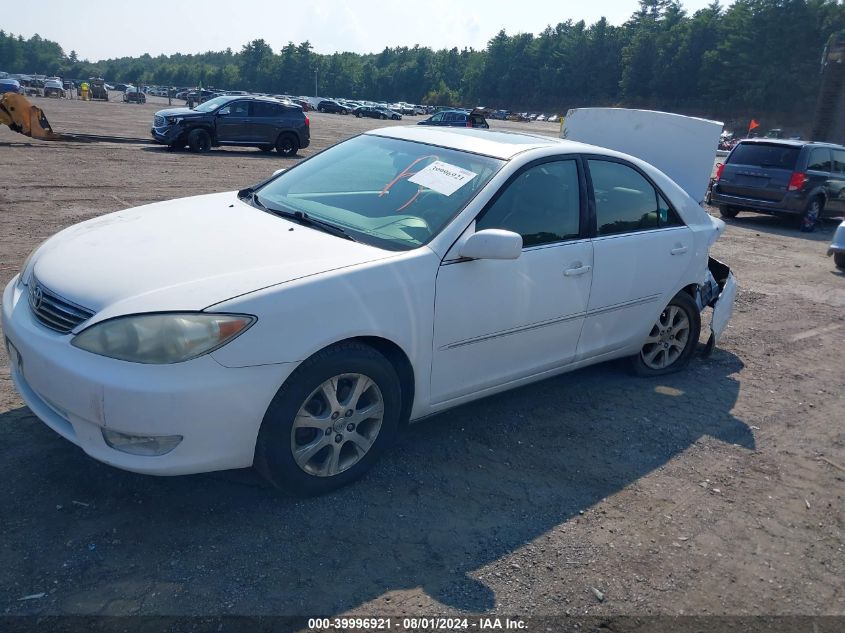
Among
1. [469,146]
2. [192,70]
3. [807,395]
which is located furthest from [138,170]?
[192,70]

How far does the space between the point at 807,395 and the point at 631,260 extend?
191cm

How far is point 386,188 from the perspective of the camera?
13.5 ft

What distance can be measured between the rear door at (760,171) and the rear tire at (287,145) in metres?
12.8

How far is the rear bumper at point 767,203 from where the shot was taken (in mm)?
13914

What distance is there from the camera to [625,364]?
5.49 m

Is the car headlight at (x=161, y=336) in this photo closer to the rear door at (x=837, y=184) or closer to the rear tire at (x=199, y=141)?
the rear door at (x=837, y=184)

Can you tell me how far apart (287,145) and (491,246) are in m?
19.8

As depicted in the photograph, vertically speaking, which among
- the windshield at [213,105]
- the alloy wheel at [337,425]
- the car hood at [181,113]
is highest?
the windshield at [213,105]

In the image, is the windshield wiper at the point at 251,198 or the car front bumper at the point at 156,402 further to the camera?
the windshield wiper at the point at 251,198

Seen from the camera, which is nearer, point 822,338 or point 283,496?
point 283,496

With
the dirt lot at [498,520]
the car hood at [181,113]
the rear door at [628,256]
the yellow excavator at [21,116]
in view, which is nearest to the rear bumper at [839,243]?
the dirt lot at [498,520]

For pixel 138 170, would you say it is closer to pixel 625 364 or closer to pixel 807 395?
pixel 625 364

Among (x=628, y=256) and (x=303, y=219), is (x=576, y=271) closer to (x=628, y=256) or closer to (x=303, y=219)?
(x=628, y=256)

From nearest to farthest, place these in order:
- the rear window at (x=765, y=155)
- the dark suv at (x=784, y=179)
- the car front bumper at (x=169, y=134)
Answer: the dark suv at (x=784, y=179) < the rear window at (x=765, y=155) < the car front bumper at (x=169, y=134)
